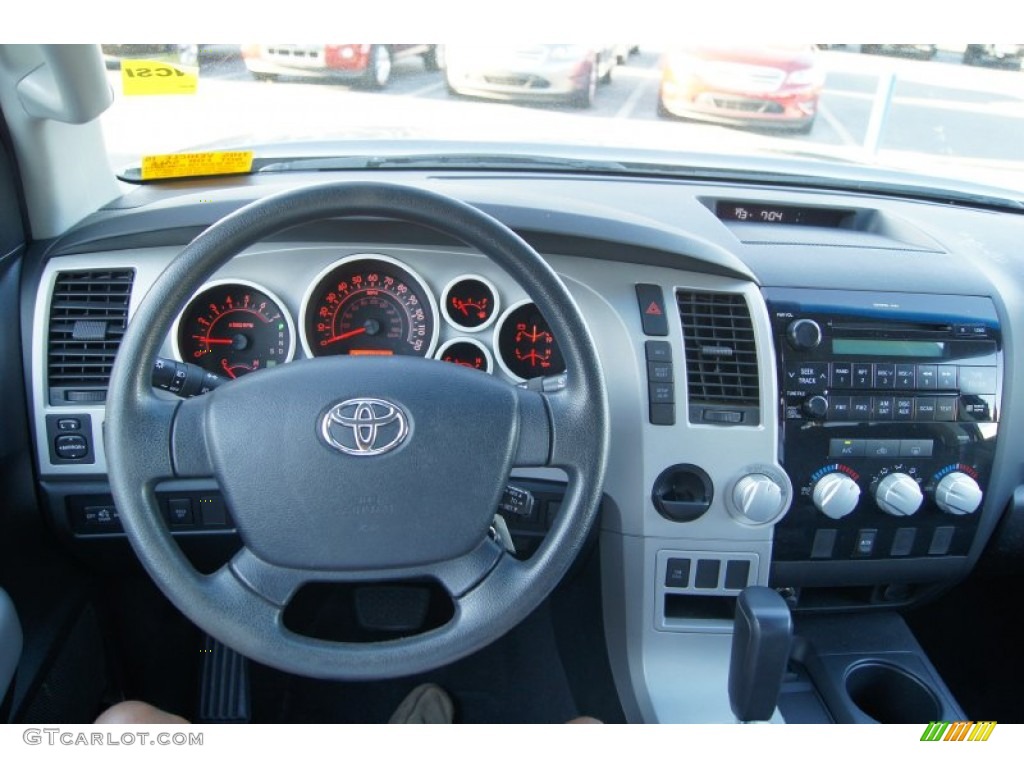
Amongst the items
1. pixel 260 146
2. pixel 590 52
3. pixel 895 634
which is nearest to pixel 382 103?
pixel 260 146

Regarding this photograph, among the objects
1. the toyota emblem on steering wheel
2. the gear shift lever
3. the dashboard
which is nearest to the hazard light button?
the dashboard

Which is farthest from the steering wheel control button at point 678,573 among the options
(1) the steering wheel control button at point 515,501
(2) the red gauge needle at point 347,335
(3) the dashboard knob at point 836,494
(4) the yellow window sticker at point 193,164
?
(4) the yellow window sticker at point 193,164

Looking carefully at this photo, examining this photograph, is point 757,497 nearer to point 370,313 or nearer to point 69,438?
point 370,313

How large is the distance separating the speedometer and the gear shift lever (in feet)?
2.61

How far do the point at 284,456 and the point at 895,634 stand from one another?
161 centimetres

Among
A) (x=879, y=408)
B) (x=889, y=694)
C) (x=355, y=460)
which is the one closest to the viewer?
(x=355, y=460)

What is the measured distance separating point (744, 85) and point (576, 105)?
44 centimetres

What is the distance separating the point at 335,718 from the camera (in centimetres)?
223

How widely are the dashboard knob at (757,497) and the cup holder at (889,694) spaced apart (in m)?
0.51

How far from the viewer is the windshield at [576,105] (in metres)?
1.86

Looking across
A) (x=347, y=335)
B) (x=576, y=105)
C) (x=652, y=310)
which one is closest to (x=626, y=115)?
(x=576, y=105)

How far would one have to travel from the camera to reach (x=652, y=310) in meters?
1.74

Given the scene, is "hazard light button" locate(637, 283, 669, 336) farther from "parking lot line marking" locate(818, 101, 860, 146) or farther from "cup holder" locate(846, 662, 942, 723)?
"parking lot line marking" locate(818, 101, 860, 146)

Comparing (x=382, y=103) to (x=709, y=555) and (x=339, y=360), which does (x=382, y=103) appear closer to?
(x=339, y=360)
